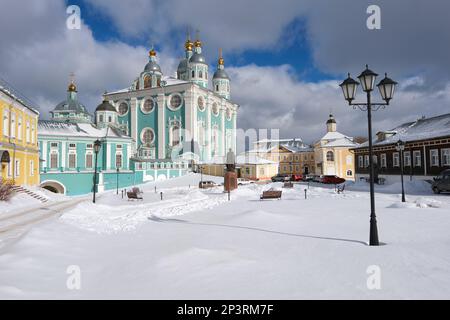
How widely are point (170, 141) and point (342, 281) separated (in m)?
57.4

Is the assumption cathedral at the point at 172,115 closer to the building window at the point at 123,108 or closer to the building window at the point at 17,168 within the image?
the building window at the point at 123,108

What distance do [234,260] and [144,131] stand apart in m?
60.6

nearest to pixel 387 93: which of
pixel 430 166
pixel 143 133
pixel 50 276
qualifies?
pixel 50 276

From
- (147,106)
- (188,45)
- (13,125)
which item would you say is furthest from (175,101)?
(13,125)

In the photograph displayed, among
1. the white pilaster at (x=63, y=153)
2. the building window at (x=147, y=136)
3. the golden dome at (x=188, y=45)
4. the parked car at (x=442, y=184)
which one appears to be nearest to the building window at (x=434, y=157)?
the parked car at (x=442, y=184)

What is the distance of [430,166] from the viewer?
25.8 m

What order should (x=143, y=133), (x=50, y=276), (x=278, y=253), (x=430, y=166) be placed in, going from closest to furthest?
(x=50, y=276) → (x=278, y=253) → (x=430, y=166) → (x=143, y=133)

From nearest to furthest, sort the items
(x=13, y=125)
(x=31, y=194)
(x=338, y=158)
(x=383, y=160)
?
(x=31, y=194)
(x=13, y=125)
(x=383, y=160)
(x=338, y=158)

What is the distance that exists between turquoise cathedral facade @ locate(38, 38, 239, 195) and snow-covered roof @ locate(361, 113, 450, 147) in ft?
104

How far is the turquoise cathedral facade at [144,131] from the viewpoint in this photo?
139ft

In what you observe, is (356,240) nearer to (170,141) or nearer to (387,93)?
(387,93)

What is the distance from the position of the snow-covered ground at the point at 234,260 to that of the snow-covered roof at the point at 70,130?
37.5 m

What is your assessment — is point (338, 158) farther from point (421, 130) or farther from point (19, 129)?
point (19, 129)

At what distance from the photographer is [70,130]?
4472cm
